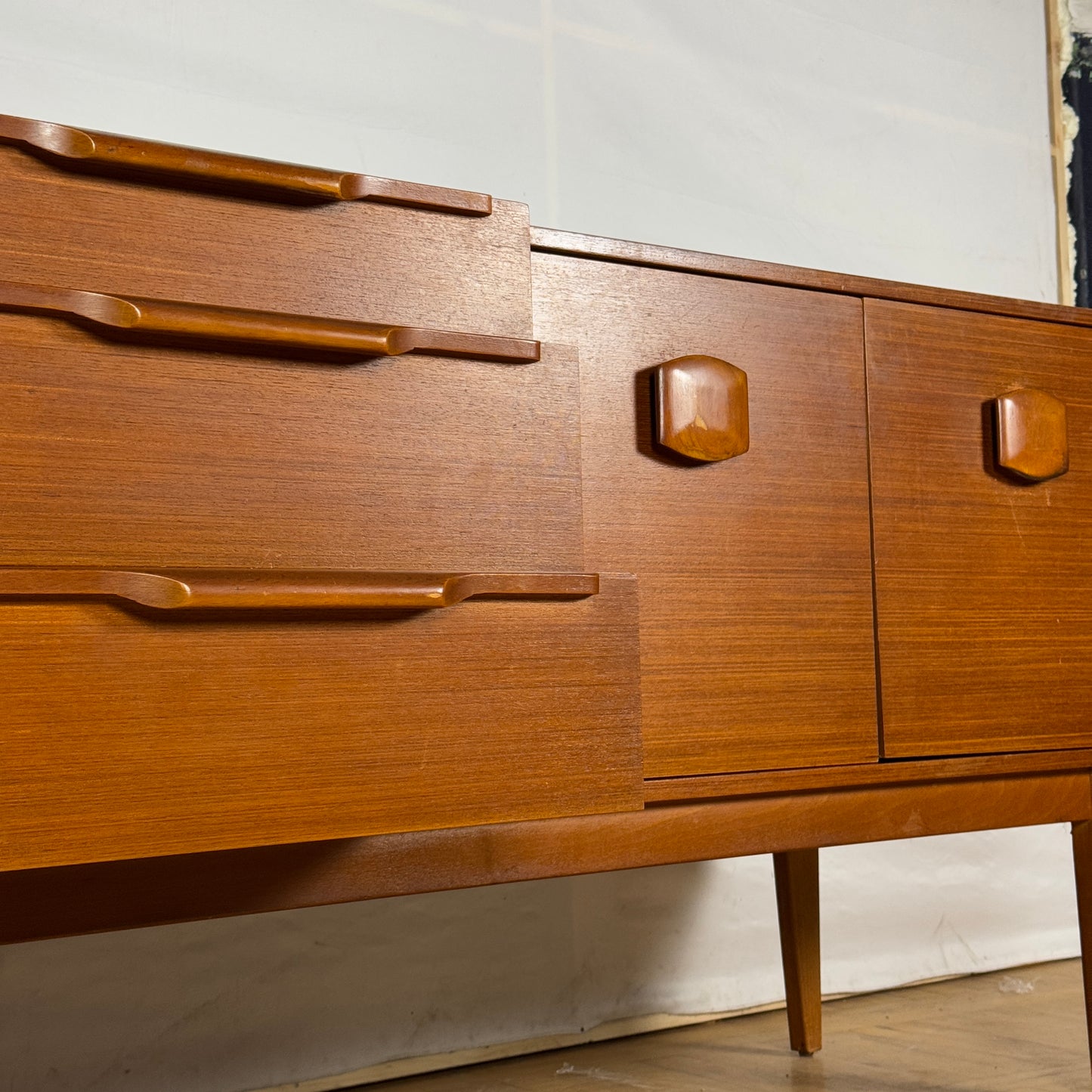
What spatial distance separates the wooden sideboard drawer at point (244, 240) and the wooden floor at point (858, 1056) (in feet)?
3.40

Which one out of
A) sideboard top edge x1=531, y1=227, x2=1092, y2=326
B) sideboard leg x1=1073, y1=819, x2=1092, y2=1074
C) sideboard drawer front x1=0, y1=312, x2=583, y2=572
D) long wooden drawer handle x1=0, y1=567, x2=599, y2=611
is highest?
sideboard top edge x1=531, y1=227, x2=1092, y2=326

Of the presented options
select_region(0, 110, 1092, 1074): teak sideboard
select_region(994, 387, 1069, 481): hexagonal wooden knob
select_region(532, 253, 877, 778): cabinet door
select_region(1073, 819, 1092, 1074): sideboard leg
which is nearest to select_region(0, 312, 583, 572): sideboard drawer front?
select_region(0, 110, 1092, 1074): teak sideboard

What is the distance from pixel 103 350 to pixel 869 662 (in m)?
0.67

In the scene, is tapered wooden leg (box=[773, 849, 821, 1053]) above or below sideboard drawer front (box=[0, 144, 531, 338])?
below

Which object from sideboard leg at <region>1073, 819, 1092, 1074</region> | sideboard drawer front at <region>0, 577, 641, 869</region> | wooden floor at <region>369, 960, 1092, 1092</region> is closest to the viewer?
sideboard drawer front at <region>0, 577, 641, 869</region>

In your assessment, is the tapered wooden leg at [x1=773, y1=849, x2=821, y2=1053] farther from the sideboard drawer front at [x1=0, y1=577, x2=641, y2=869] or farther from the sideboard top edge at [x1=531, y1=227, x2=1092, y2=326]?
the sideboard drawer front at [x1=0, y1=577, x2=641, y2=869]

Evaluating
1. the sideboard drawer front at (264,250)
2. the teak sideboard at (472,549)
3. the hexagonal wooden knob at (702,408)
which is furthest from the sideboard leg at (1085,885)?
the sideboard drawer front at (264,250)

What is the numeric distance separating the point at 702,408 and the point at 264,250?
0.38 metres

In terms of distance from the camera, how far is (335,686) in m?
0.64

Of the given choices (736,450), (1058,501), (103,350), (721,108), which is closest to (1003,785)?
(1058,501)

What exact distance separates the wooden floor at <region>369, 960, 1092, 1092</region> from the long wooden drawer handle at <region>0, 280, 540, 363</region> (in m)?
1.02

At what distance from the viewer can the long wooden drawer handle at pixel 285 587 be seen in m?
0.57

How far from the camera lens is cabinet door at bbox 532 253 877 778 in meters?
0.94

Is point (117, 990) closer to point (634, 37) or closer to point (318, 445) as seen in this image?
point (318, 445)
